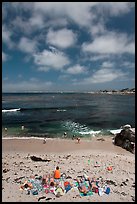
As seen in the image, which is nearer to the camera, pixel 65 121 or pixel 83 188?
pixel 83 188

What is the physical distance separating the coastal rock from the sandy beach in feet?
1.62

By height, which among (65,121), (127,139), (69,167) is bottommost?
(69,167)

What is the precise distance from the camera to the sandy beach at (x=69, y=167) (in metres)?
9.27

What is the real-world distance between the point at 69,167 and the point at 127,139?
8364mm

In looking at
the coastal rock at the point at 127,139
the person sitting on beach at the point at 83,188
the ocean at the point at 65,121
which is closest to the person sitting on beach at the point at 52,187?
the person sitting on beach at the point at 83,188

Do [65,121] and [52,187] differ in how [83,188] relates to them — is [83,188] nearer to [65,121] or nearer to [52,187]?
[52,187]

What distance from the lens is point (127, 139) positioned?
1952 centimetres

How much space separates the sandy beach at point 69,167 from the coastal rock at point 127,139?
0.49 m

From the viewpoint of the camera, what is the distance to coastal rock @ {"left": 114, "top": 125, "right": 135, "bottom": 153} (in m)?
18.7

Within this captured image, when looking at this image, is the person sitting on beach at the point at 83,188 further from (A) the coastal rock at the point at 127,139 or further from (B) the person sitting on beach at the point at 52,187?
(A) the coastal rock at the point at 127,139

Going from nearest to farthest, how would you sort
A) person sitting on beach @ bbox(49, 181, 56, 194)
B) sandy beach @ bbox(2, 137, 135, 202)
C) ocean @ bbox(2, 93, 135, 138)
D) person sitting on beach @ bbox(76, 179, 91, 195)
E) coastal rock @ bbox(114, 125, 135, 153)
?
sandy beach @ bbox(2, 137, 135, 202) < person sitting on beach @ bbox(76, 179, 91, 195) < person sitting on beach @ bbox(49, 181, 56, 194) < coastal rock @ bbox(114, 125, 135, 153) < ocean @ bbox(2, 93, 135, 138)

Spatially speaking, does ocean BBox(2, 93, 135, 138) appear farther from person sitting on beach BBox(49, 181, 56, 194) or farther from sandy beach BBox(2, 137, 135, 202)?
person sitting on beach BBox(49, 181, 56, 194)

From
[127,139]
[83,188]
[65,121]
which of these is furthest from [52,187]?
[65,121]

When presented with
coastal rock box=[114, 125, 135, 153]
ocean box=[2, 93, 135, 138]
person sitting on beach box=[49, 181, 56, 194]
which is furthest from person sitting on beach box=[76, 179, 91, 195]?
ocean box=[2, 93, 135, 138]
